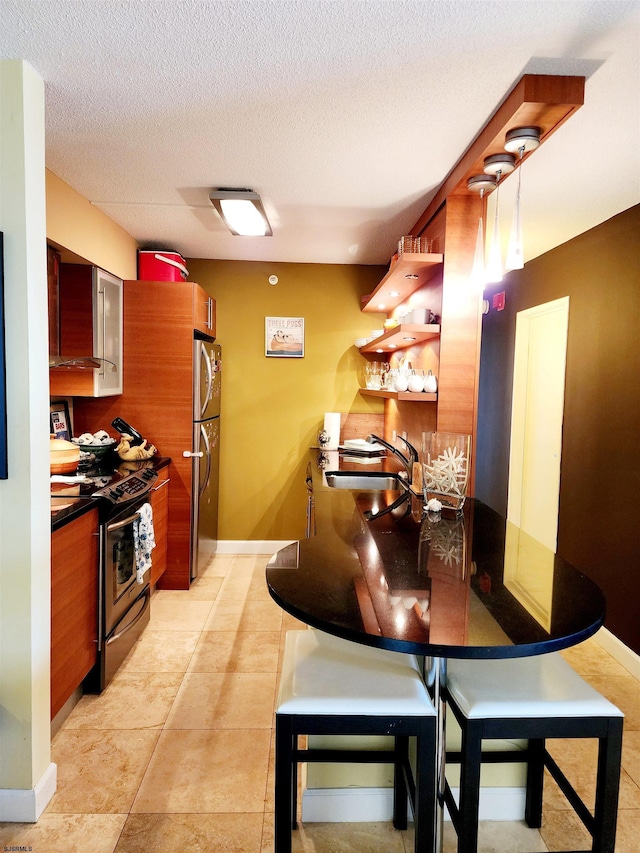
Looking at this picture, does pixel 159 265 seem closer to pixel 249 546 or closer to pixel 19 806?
pixel 249 546

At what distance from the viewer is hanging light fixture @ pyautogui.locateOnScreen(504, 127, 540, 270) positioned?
1.87 meters

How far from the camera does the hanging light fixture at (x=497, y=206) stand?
197 centimetres

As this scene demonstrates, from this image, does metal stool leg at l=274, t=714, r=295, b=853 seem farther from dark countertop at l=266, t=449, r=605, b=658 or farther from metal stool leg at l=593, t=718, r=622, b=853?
metal stool leg at l=593, t=718, r=622, b=853

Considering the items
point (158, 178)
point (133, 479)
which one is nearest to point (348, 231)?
point (158, 178)

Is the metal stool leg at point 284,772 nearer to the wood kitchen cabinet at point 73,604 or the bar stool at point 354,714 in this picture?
the bar stool at point 354,714

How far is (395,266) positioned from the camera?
2973mm

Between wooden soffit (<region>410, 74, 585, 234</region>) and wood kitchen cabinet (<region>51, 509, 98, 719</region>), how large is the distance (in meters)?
2.22

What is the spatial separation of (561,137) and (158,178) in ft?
6.27

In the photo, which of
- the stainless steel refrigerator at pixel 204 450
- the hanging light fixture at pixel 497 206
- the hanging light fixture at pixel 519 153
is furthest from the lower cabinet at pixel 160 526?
the hanging light fixture at pixel 519 153

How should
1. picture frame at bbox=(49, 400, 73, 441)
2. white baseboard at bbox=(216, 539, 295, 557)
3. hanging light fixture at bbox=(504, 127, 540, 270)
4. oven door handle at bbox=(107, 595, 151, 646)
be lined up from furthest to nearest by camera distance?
white baseboard at bbox=(216, 539, 295, 557) < picture frame at bbox=(49, 400, 73, 441) < oven door handle at bbox=(107, 595, 151, 646) < hanging light fixture at bbox=(504, 127, 540, 270)

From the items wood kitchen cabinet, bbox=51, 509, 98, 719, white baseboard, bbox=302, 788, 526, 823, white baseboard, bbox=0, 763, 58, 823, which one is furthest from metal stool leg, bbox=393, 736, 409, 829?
wood kitchen cabinet, bbox=51, 509, 98, 719

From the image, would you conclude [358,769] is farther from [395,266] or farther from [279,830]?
[395,266]

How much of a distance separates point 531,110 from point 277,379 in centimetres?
318

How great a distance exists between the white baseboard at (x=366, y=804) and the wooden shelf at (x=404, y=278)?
227 centimetres
